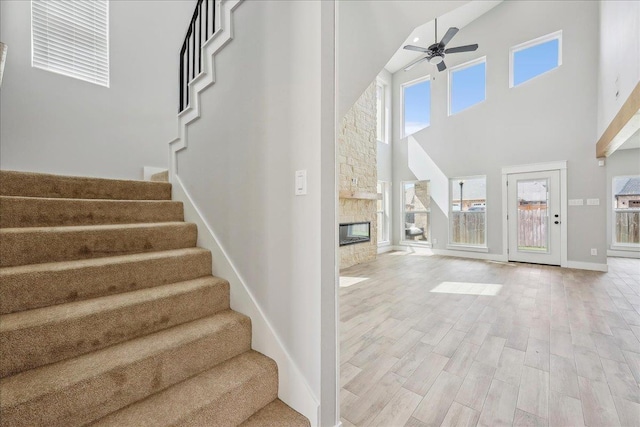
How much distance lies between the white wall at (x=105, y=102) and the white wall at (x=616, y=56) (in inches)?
226

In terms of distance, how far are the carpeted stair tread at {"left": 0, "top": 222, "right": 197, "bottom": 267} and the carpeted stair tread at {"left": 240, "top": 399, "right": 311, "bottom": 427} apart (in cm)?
136

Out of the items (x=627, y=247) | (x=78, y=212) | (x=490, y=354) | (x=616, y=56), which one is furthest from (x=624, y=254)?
(x=78, y=212)

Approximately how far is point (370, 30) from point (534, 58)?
5.82 meters

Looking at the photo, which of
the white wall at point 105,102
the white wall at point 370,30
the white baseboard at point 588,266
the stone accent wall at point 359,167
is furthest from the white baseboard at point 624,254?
the white wall at point 105,102

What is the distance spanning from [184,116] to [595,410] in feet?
12.2

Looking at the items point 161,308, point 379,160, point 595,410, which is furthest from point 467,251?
point 161,308

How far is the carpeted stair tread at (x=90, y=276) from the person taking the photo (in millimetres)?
1315

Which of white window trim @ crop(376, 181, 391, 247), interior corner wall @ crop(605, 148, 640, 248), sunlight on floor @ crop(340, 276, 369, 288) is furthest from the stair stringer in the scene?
interior corner wall @ crop(605, 148, 640, 248)

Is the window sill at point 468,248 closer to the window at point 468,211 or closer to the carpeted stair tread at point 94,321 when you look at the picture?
the window at point 468,211

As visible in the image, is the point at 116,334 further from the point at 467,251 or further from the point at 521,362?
the point at 467,251

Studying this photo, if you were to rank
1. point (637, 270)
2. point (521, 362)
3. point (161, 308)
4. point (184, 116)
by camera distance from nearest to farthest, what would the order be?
point (161, 308), point (521, 362), point (184, 116), point (637, 270)

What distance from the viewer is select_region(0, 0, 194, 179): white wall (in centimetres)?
288

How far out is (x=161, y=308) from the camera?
1.54 m

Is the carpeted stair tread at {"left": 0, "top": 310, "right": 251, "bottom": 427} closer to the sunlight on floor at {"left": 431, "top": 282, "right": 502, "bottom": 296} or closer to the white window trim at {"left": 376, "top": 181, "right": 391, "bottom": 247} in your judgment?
the sunlight on floor at {"left": 431, "top": 282, "right": 502, "bottom": 296}
